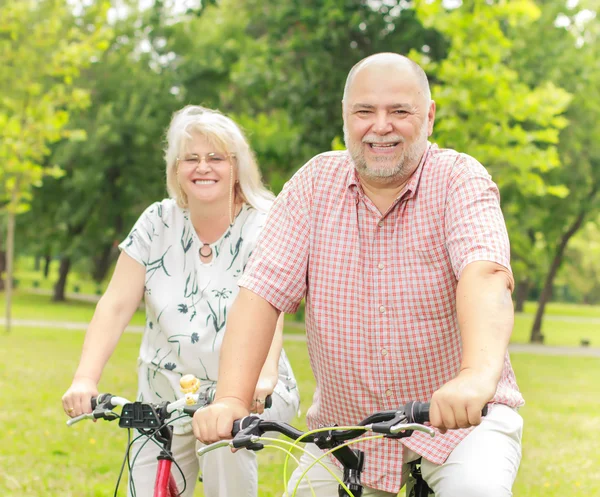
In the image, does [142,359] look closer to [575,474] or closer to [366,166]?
[366,166]

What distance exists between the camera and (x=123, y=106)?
30484 millimetres

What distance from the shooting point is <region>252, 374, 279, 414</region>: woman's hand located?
3133 mm

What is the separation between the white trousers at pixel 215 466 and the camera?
3.50 m

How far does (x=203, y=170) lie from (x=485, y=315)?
5.68 feet

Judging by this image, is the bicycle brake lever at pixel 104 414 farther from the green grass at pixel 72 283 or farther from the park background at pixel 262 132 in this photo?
the green grass at pixel 72 283

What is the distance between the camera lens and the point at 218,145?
379cm

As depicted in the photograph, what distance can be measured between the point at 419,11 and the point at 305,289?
1153 cm

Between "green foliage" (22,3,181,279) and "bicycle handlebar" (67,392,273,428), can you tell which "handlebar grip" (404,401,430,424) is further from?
"green foliage" (22,3,181,279)

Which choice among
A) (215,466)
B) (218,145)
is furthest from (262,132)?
(215,466)

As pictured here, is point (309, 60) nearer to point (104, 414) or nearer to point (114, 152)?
point (114, 152)

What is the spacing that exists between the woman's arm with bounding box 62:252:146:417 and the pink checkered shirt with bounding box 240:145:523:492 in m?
0.88

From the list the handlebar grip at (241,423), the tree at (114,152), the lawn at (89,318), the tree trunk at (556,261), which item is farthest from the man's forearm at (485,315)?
the tree at (114,152)

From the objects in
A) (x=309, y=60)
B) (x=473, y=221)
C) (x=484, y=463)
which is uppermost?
(x=309, y=60)

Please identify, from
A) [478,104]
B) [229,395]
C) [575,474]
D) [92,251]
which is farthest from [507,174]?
[92,251]
